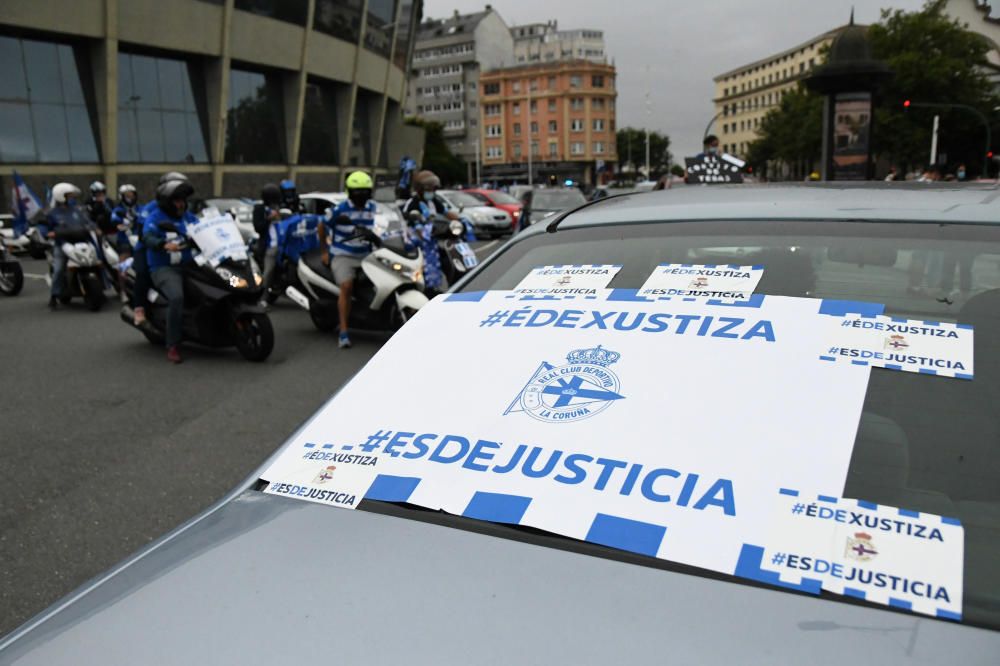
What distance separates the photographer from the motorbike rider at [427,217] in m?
9.29

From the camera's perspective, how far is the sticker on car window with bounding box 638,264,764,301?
1.96 m

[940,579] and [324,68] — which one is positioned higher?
[324,68]

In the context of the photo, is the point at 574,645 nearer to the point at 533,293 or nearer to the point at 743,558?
the point at 743,558

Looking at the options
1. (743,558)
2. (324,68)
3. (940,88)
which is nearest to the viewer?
(743,558)

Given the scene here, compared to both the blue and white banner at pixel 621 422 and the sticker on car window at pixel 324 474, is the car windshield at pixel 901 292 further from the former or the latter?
the sticker on car window at pixel 324 474

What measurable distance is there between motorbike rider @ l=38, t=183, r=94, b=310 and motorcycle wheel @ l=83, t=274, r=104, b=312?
15.6 inches

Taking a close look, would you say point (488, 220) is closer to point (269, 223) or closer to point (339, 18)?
point (269, 223)

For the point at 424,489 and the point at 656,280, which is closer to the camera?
the point at 424,489

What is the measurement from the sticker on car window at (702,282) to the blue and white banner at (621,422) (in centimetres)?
4

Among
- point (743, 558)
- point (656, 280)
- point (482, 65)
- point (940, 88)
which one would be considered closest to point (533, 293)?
point (656, 280)

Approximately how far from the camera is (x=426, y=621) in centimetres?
124

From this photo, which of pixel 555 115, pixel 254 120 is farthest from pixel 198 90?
pixel 555 115

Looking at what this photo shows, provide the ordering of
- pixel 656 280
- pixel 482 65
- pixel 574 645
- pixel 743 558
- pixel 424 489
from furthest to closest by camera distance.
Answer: pixel 482 65, pixel 656 280, pixel 424 489, pixel 743 558, pixel 574 645

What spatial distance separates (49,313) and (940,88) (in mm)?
50527
